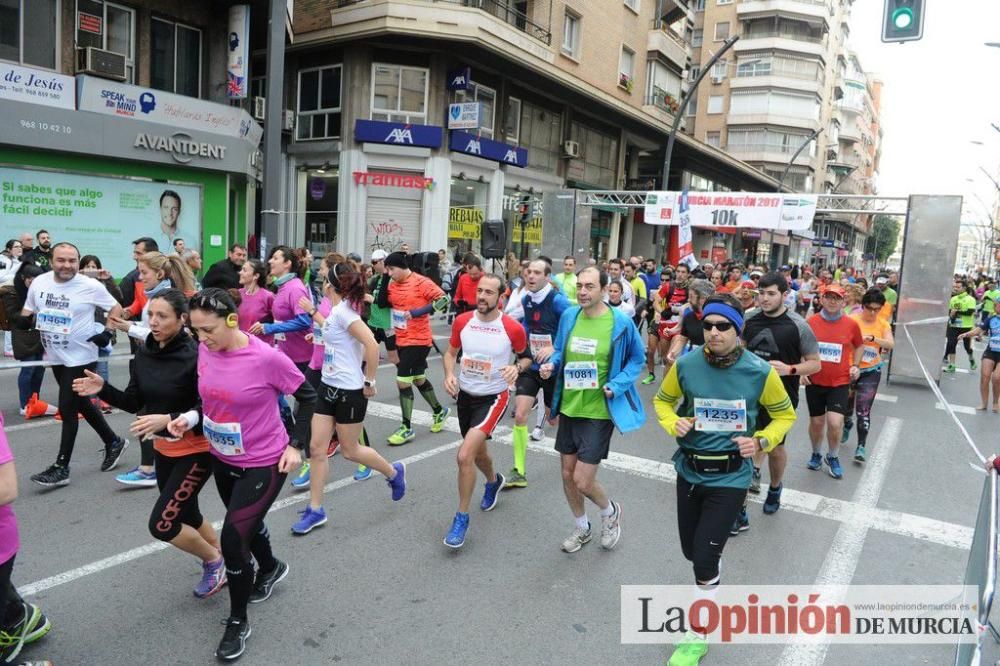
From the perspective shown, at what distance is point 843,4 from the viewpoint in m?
64.5

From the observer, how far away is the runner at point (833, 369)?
6566 millimetres

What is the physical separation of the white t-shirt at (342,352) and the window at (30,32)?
13452 millimetres

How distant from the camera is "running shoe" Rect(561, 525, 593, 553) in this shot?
4.72 metres

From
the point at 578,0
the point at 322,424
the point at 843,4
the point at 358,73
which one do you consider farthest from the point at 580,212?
the point at 843,4

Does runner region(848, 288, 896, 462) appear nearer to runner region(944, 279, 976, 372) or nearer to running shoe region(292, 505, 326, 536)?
running shoe region(292, 505, 326, 536)

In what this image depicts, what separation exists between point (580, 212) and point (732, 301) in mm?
15300

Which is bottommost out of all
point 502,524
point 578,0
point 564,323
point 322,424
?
point 502,524

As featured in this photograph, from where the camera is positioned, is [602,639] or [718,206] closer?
[602,639]

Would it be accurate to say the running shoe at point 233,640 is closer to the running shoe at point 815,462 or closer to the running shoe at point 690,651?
the running shoe at point 690,651

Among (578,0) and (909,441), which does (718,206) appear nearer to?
(909,441)

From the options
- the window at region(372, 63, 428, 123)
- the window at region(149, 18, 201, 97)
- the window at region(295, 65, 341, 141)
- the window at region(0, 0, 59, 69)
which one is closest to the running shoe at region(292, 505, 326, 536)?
the window at region(0, 0, 59, 69)

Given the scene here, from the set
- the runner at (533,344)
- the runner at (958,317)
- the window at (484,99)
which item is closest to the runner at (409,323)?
the runner at (533,344)

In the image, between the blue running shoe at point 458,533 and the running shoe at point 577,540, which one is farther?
the running shoe at point 577,540

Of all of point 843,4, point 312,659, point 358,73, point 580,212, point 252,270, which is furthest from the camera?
point 843,4
